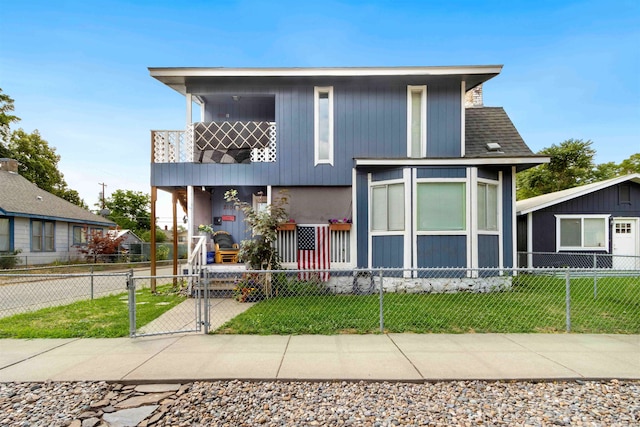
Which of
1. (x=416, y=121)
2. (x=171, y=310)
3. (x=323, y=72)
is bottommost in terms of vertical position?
(x=171, y=310)

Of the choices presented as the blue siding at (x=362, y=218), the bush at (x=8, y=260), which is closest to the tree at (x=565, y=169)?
the blue siding at (x=362, y=218)

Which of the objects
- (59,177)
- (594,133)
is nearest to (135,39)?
(59,177)

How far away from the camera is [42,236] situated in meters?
16.8

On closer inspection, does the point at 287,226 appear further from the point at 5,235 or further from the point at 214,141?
the point at 5,235

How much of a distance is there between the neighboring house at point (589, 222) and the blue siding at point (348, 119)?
5.97m

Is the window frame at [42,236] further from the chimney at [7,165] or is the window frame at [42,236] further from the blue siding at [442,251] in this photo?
the blue siding at [442,251]

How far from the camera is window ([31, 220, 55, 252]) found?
16.2 metres

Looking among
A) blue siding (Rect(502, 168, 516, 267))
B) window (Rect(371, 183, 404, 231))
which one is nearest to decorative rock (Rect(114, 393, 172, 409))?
window (Rect(371, 183, 404, 231))

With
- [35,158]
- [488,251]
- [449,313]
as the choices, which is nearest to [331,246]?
[449,313]

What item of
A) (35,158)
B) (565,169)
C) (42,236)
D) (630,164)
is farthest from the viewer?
(630,164)

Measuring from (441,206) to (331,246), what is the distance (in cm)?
309

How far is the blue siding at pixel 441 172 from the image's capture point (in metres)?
7.96

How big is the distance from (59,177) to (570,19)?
134 ft

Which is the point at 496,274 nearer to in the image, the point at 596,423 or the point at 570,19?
the point at 596,423
